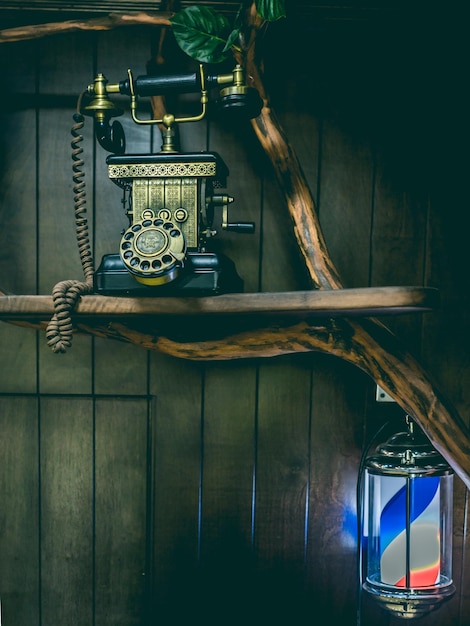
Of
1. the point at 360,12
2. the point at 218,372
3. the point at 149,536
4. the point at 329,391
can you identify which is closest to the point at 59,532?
the point at 149,536

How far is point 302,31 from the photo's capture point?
1.56 metres

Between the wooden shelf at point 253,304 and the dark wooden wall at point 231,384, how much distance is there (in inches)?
15.2

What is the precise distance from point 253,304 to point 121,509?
79cm

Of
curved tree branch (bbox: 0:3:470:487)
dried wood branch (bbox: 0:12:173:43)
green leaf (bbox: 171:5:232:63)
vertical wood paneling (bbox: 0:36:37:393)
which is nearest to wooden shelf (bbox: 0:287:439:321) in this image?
curved tree branch (bbox: 0:3:470:487)

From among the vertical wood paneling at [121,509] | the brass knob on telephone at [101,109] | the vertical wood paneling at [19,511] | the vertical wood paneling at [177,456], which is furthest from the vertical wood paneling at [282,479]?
the brass knob on telephone at [101,109]

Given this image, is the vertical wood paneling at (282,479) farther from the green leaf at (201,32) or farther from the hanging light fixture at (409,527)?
the green leaf at (201,32)

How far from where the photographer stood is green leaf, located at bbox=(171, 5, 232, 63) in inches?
49.3

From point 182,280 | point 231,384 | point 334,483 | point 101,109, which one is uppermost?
point 101,109

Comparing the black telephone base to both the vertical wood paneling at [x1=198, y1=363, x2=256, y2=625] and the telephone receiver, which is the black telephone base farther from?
the vertical wood paneling at [x1=198, y1=363, x2=256, y2=625]

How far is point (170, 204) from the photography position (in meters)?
1.25

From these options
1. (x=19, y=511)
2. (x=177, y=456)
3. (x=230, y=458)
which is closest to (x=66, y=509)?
(x=19, y=511)

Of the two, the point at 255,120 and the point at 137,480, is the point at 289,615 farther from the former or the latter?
the point at 255,120

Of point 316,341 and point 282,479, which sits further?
point 282,479

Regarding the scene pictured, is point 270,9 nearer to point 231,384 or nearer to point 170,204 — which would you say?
point 170,204
